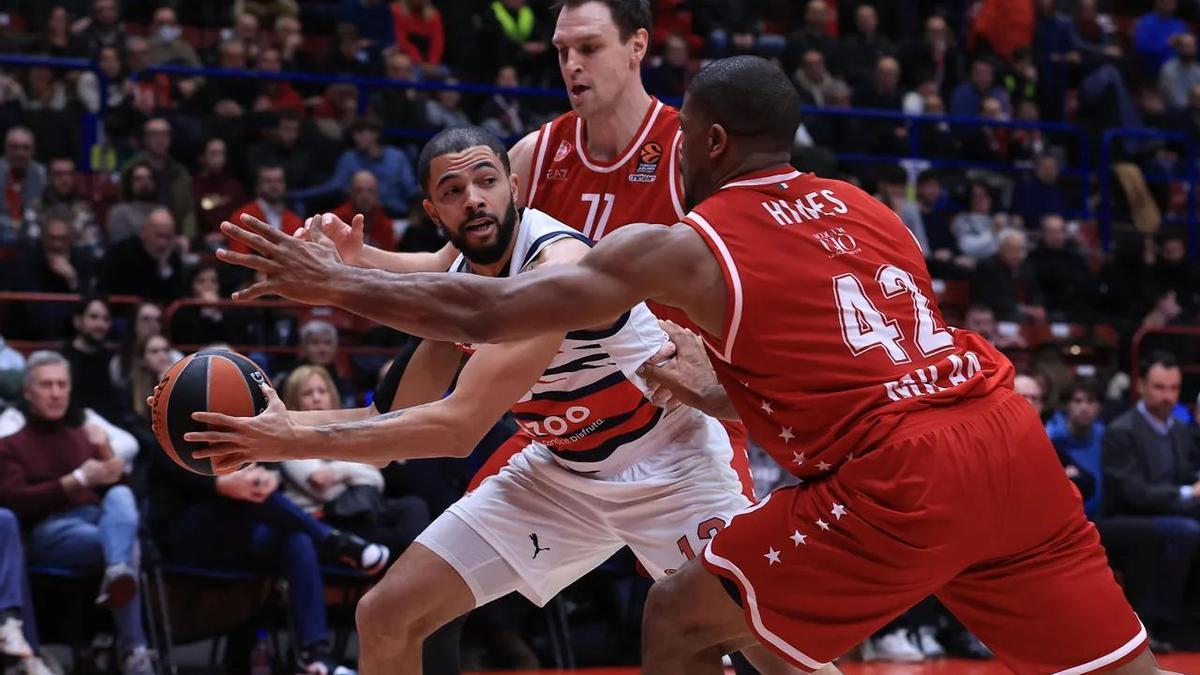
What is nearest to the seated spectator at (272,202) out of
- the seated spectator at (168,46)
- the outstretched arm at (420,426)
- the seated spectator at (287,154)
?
the seated spectator at (287,154)

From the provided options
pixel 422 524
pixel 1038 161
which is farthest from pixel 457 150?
pixel 1038 161

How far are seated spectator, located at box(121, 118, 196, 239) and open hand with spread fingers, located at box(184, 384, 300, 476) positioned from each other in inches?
297

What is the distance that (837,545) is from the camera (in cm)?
391

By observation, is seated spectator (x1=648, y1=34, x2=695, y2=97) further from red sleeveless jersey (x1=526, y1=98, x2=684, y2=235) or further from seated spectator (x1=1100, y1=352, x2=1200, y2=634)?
red sleeveless jersey (x1=526, y1=98, x2=684, y2=235)

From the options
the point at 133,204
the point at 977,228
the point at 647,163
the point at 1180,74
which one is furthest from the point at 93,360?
the point at 1180,74

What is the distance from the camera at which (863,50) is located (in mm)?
15930

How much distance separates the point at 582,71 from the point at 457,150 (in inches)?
38.5

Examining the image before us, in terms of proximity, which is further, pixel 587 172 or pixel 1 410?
pixel 1 410

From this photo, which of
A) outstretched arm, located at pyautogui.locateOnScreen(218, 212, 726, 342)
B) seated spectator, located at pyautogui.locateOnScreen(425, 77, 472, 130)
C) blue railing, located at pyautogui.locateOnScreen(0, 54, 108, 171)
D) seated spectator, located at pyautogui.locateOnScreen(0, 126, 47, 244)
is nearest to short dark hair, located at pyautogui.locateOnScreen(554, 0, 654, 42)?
outstretched arm, located at pyautogui.locateOnScreen(218, 212, 726, 342)

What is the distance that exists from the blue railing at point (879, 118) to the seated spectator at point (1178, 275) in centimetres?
56

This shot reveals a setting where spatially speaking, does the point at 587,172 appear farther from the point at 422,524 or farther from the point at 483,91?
the point at 483,91

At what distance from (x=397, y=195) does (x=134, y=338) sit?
347 centimetres

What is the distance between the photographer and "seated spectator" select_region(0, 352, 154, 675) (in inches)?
308

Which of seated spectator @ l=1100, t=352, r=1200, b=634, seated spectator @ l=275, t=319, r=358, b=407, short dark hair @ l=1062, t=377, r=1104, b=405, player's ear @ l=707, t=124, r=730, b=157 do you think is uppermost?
player's ear @ l=707, t=124, r=730, b=157
